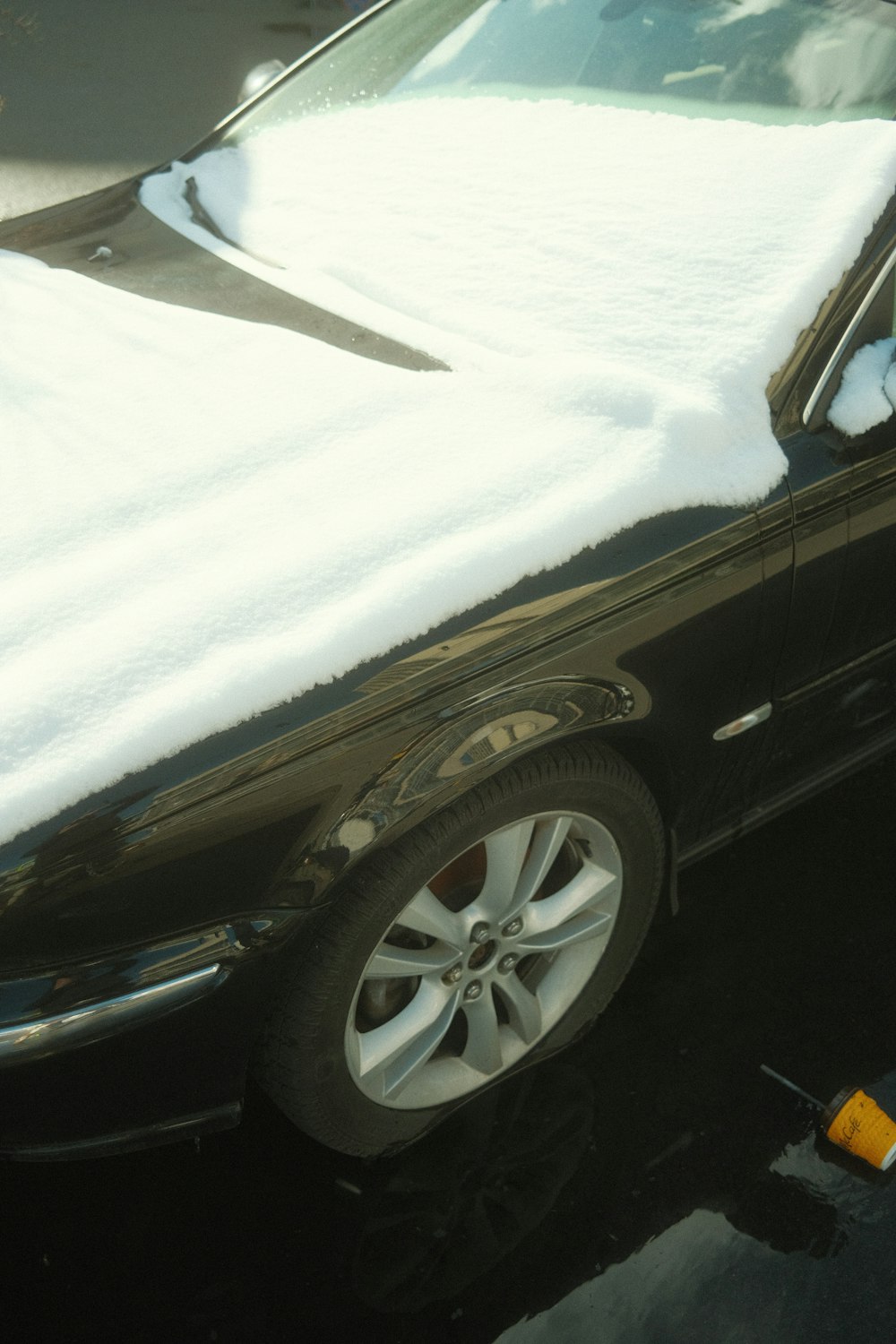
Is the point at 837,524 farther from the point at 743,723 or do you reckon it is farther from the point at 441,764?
the point at 441,764

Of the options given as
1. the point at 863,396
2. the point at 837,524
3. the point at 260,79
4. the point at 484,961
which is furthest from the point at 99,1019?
the point at 260,79

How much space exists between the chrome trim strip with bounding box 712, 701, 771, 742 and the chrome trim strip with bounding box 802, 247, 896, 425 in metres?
0.50

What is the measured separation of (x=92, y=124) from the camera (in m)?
7.92

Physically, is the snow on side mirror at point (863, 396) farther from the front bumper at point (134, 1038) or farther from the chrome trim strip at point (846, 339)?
the front bumper at point (134, 1038)

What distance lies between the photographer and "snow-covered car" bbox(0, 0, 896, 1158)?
1508mm

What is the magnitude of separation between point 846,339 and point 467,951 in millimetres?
1177

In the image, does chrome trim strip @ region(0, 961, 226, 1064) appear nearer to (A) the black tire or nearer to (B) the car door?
(A) the black tire

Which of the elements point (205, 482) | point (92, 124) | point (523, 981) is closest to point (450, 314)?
point (205, 482)

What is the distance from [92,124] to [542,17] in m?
6.20

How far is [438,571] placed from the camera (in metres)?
1.63

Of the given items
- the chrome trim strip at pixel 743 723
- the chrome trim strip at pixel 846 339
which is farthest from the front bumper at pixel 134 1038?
the chrome trim strip at pixel 846 339

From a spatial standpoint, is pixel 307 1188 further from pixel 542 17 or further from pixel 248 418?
pixel 542 17

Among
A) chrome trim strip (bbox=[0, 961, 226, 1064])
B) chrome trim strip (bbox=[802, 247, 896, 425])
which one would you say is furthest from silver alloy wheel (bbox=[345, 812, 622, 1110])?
chrome trim strip (bbox=[802, 247, 896, 425])

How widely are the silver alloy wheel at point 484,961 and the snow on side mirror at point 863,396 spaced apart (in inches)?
30.3
